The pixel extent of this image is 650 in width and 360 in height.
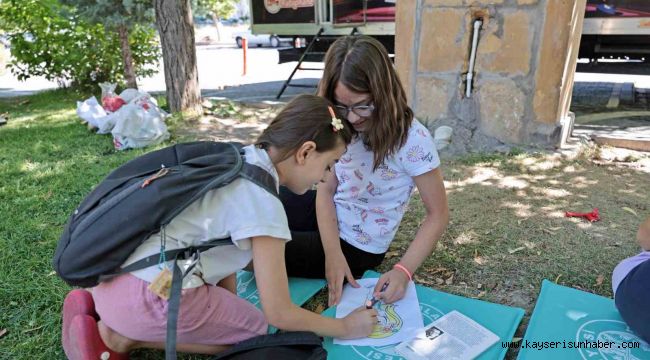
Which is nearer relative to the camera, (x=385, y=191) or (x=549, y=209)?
(x=385, y=191)

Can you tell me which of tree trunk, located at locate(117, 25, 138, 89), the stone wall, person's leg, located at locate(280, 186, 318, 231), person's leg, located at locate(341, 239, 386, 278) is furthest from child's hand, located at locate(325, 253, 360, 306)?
tree trunk, located at locate(117, 25, 138, 89)

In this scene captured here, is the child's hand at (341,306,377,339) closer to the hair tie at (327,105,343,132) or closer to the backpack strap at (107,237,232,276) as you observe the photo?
the backpack strap at (107,237,232,276)

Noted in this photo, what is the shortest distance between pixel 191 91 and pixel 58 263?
165 inches

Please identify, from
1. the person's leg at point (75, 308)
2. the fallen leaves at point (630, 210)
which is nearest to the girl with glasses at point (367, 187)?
the person's leg at point (75, 308)

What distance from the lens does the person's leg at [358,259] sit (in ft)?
6.75

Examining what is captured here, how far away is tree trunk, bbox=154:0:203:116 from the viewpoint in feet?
16.4

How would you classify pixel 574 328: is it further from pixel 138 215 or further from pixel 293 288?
pixel 138 215

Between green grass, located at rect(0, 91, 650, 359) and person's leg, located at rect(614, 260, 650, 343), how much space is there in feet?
1.17

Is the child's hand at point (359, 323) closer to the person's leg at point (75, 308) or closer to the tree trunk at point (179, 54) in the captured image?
the person's leg at point (75, 308)

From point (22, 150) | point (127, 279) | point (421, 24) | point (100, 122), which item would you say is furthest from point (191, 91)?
point (127, 279)

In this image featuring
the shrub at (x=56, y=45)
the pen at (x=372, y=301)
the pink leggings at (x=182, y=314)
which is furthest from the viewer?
the shrub at (x=56, y=45)

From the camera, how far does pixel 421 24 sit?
3865mm

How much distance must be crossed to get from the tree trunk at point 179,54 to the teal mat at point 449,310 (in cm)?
380

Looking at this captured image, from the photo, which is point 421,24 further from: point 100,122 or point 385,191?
point 100,122
